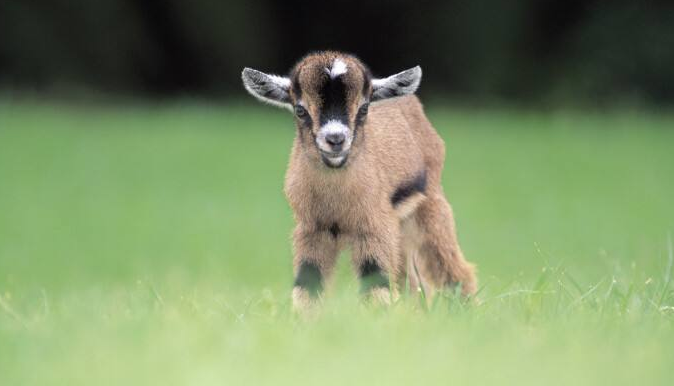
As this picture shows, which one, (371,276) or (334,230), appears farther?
(334,230)

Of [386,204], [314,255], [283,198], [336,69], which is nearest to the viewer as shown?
[336,69]

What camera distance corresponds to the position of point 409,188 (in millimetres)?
8219

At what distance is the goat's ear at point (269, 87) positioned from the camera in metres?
7.77

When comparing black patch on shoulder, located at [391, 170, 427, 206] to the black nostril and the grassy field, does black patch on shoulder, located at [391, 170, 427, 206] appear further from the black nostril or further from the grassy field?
the black nostril

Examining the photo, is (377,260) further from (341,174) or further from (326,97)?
(326,97)

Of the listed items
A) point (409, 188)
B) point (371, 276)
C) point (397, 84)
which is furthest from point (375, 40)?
point (371, 276)

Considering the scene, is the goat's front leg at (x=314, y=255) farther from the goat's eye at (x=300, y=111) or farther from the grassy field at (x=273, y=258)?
the goat's eye at (x=300, y=111)

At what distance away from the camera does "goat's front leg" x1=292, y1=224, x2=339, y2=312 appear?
747cm

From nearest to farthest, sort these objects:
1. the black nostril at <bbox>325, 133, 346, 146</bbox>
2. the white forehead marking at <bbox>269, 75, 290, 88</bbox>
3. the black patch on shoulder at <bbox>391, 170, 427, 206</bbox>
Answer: the black nostril at <bbox>325, 133, 346, 146</bbox>
the white forehead marking at <bbox>269, 75, 290, 88</bbox>
the black patch on shoulder at <bbox>391, 170, 427, 206</bbox>

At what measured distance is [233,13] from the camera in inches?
1053

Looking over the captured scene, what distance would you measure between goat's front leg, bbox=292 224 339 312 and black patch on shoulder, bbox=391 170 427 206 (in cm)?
61

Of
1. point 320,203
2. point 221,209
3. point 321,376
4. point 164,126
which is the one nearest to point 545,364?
point 321,376

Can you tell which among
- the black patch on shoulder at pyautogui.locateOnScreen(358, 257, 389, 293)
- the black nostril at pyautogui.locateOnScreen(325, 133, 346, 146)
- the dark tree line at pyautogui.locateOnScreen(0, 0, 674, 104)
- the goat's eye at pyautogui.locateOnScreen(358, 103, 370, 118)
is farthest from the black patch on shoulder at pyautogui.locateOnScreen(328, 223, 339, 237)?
the dark tree line at pyautogui.locateOnScreen(0, 0, 674, 104)

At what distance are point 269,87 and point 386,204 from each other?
1.00 meters
